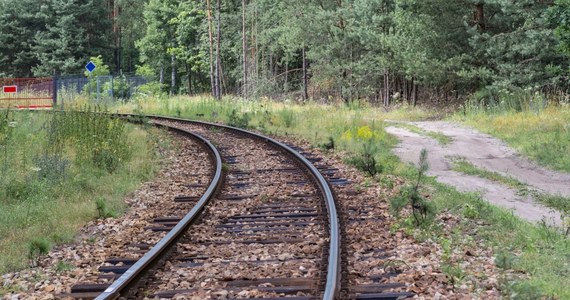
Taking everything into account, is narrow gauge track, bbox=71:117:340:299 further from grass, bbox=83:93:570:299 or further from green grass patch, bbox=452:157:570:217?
green grass patch, bbox=452:157:570:217

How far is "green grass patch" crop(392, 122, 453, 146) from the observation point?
17.0m

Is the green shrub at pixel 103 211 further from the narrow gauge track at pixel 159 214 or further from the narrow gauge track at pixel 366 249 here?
the narrow gauge track at pixel 366 249

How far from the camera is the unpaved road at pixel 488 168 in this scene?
910cm

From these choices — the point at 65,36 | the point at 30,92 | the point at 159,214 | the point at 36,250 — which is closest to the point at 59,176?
the point at 159,214

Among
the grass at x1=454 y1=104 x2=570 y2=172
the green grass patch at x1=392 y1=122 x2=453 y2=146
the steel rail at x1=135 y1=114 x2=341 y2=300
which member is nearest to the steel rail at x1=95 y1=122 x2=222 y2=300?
the steel rail at x1=135 y1=114 x2=341 y2=300

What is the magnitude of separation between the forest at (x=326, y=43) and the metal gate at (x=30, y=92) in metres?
10.6

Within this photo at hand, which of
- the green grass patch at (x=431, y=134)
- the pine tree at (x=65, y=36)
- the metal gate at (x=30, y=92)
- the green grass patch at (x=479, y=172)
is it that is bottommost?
the green grass patch at (x=479, y=172)

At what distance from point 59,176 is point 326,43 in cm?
3066

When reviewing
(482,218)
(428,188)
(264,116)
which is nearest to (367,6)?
(264,116)

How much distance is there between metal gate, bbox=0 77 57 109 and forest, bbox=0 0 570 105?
10553 millimetres

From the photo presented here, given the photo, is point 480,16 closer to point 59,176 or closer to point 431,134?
point 431,134

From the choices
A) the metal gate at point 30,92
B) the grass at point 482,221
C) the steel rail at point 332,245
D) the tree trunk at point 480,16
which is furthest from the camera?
the metal gate at point 30,92

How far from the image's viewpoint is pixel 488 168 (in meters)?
12.8

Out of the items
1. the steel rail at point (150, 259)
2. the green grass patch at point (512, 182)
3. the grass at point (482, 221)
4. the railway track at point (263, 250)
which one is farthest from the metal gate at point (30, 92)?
the steel rail at point (150, 259)
